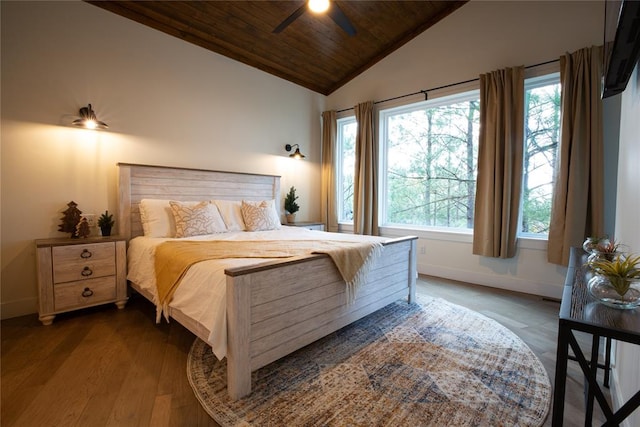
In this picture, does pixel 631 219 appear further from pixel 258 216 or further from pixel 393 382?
pixel 258 216

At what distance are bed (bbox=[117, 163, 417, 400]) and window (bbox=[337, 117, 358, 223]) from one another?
2387 millimetres

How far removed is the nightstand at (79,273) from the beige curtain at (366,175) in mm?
3130

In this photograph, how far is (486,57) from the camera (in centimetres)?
351

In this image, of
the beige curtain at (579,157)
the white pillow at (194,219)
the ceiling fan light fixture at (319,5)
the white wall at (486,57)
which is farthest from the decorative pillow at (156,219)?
the beige curtain at (579,157)

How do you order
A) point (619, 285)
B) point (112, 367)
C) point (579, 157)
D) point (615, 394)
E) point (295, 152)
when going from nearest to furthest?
point (619, 285) < point (615, 394) < point (112, 367) < point (579, 157) < point (295, 152)

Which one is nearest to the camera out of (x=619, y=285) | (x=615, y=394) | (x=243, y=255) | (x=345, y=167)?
(x=619, y=285)

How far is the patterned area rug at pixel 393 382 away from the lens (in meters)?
1.43

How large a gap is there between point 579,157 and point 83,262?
4.73 meters

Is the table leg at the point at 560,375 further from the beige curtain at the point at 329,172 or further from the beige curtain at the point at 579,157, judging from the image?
the beige curtain at the point at 329,172

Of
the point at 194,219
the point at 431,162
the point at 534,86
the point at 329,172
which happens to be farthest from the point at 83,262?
the point at 534,86

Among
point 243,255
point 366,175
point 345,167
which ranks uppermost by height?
point 345,167

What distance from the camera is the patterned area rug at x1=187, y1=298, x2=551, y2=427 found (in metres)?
1.43

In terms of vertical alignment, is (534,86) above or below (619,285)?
above

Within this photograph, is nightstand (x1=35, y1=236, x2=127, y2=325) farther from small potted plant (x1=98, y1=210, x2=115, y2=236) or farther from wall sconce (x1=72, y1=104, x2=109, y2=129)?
wall sconce (x1=72, y1=104, x2=109, y2=129)
